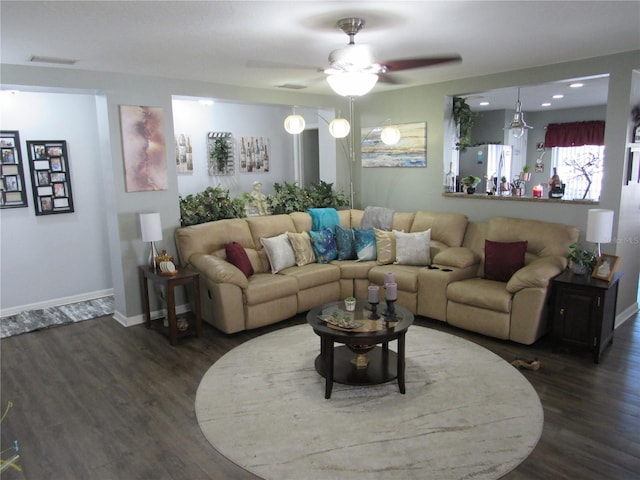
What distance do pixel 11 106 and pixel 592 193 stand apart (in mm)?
10196

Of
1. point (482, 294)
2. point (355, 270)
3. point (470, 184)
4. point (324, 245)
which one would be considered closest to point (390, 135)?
point (470, 184)

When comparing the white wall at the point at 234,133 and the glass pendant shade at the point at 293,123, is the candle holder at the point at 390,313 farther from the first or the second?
the white wall at the point at 234,133

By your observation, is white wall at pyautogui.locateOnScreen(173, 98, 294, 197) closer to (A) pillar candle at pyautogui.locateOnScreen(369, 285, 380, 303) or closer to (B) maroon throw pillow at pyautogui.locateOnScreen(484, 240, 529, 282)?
(B) maroon throw pillow at pyautogui.locateOnScreen(484, 240, 529, 282)

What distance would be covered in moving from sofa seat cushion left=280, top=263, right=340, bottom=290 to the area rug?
2228mm

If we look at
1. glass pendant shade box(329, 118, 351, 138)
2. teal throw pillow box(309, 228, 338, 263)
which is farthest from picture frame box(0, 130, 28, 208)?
glass pendant shade box(329, 118, 351, 138)

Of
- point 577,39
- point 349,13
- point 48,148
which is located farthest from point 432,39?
point 48,148

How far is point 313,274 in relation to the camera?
492 centimetres

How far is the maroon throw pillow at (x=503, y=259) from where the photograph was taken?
445cm

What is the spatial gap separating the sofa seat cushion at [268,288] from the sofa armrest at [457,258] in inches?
62.4

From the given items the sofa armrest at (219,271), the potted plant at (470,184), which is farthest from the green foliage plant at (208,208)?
the potted plant at (470,184)

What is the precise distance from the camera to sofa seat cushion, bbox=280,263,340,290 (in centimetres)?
484

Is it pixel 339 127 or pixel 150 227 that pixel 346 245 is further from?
pixel 150 227

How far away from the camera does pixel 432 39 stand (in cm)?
340

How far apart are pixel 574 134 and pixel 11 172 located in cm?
973
